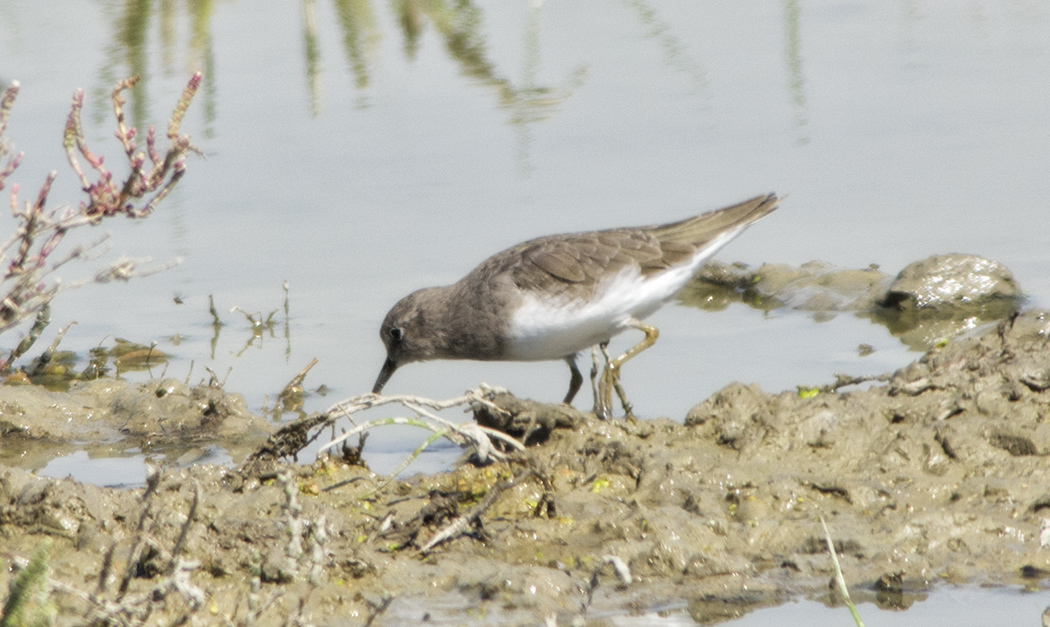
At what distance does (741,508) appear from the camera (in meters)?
5.12

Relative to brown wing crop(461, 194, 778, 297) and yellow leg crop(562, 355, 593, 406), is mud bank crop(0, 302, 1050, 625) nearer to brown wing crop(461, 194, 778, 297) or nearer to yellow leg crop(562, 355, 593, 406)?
brown wing crop(461, 194, 778, 297)

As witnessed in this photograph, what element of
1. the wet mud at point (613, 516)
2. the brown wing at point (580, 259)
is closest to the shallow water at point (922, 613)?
the wet mud at point (613, 516)

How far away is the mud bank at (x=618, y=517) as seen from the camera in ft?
14.5

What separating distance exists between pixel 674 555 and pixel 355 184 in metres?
6.47

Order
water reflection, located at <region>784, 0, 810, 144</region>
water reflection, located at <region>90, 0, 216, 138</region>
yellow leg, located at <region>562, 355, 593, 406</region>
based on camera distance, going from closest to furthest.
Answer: yellow leg, located at <region>562, 355, 593, 406</region> < water reflection, located at <region>784, 0, 810, 144</region> < water reflection, located at <region>90, 0, 216, 138</region>

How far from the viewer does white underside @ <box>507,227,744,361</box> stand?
6.86m

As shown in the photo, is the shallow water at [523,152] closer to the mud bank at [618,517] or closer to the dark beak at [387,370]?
the dark beak at [387,370]

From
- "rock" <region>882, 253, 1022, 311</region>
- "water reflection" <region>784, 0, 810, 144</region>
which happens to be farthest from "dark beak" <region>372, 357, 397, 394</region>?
"water reflection" <region>784, 0, 810, 144</region>

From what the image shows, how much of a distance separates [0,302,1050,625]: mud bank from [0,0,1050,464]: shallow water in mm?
1063

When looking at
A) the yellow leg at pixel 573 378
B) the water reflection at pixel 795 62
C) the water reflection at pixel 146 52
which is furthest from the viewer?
the water reflection at pixel 146 52

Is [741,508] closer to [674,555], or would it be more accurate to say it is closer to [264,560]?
[674,555]

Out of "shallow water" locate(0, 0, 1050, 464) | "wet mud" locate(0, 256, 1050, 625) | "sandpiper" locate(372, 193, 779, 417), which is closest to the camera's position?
"wet mud" locate(0, 256, 1050, 625)

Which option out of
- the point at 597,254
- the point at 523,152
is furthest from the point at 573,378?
the point at 523,152

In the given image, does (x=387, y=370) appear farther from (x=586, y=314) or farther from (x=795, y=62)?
(x=795, y=62)
